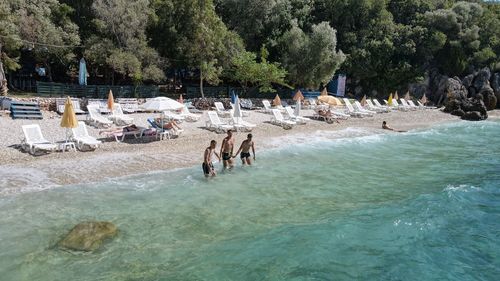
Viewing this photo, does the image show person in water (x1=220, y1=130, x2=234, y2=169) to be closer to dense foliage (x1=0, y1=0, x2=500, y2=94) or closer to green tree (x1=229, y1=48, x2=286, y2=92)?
dense foliage (x1=0, y1=0, x2=500, y2=94)

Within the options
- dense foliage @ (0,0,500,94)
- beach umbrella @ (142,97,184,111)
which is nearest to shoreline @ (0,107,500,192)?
beach umbrella @ (142,97,184,111)

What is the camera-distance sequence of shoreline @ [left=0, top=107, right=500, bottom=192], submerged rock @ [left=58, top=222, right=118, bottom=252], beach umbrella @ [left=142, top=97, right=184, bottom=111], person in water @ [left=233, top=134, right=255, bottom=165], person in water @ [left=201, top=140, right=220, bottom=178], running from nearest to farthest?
1. submerged rock @ [left=58, top=222, right=118, bottom=252]
2. shoreline @ [left=0, top=107, right=500, bottom=192]
3. person in water @ [left=201, top=140, right=220, bottom=178]
4. person in water @ [left=233, top=134, right=255, bottom=165]
5. beach umbrella @ [left=142, top=97, right=184, bottom=111]

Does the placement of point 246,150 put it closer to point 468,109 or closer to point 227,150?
point 227,150

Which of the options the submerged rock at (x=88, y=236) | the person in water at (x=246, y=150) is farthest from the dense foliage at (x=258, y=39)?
the submerged rock at (x=88, y=236)

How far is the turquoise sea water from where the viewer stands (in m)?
8.32

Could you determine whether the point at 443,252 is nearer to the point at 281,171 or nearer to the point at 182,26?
the point at 281,171

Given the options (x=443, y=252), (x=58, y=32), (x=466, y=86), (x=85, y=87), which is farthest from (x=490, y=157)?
(x=466, y=86)

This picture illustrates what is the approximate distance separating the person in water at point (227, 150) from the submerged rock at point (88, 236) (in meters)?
5.98

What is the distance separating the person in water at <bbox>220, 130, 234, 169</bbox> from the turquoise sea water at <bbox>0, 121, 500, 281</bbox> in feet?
1.49

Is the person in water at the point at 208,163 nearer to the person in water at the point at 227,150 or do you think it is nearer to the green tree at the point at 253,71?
the person in water at the point at 227,150

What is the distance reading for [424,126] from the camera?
3291cm

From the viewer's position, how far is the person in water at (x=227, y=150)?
14.7 m

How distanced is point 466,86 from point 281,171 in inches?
1792

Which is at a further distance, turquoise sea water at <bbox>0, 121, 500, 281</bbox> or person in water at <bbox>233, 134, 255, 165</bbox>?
person in water at <bbox>233, 134, 255, 165</bbox>
